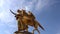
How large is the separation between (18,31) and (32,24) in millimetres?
1048

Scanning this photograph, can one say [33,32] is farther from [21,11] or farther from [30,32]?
[21,11]

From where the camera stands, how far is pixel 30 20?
23.0 m

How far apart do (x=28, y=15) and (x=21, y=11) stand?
0.59m

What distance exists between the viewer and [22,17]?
23.2 m

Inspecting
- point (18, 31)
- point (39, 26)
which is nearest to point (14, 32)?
point (18, 31)

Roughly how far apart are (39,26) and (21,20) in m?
1.32

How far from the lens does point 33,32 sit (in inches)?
901

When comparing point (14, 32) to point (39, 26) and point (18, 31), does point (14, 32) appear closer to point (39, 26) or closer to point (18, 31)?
point (18, 31)

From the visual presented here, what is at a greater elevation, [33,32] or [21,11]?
[21,11]

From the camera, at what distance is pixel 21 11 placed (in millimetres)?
23203

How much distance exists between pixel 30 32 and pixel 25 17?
3.48 ft

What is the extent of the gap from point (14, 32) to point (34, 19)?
160 cm

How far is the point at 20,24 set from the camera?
76.3 feet

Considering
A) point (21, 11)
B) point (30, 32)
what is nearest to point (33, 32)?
point (30, 32)
